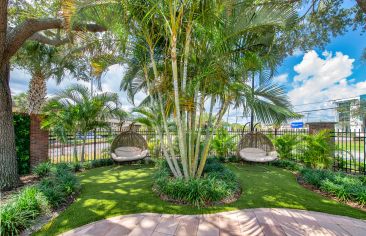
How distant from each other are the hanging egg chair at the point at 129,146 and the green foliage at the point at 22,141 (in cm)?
253

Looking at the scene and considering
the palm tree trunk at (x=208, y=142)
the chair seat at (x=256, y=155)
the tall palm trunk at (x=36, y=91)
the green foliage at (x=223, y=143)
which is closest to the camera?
the palm tree trunk at (x=208, y=142)

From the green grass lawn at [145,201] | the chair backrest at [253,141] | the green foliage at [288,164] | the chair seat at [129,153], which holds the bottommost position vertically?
the green foliage at [288,164]

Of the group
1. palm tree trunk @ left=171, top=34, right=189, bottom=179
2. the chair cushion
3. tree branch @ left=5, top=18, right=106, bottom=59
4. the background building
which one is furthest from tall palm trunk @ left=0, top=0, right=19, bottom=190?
the background building

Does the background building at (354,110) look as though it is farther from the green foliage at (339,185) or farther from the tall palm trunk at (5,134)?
the tall palm trunk at (5,134)

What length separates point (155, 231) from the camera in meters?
2.55

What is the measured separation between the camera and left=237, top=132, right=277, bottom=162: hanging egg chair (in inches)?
267

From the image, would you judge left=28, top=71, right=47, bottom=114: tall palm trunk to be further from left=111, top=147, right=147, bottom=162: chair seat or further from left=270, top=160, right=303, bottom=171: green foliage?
left=270, top=160, right=303, bottom=171: green foliage

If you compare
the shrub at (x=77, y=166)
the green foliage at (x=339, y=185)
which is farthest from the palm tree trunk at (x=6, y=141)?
the green foliage at (x=339, y=185)

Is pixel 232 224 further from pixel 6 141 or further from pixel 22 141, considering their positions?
pixel 22 141

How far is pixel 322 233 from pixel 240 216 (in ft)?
3.42

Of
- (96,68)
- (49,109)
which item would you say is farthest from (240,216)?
(49,109)

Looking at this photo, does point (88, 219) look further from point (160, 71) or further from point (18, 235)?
point (160, 71)

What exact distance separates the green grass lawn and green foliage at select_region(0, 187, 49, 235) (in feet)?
0.97

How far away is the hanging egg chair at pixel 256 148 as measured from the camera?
22.3 ft
